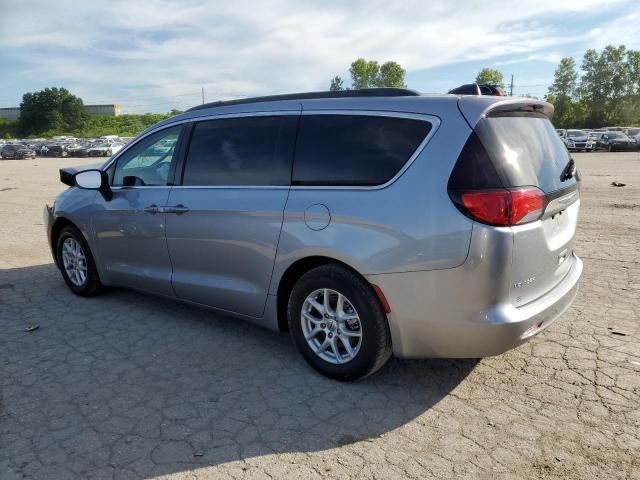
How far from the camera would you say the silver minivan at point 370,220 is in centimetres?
284

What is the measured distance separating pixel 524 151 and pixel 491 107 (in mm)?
338

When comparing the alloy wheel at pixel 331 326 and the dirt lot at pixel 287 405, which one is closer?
the dirt lot at pixel 287 405

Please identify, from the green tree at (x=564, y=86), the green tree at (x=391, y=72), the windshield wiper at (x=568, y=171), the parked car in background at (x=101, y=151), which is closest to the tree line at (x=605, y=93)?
the green tree at (x=564, y=86)

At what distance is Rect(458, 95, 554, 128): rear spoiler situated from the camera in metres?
2.93

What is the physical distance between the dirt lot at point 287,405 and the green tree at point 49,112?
402 ft

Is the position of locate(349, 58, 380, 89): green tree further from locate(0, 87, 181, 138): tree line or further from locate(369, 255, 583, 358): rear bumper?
locate(369, 255, 583, 358): rear bumper

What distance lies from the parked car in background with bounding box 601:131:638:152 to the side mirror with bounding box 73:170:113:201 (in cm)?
4211

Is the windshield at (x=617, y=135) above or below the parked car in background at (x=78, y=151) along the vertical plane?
above

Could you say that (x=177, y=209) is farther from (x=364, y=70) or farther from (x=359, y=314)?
(x=364, y=70)

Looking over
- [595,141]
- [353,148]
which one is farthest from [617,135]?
[353,148]

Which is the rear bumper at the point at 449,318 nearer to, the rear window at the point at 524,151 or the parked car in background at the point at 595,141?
the rear window at the point at 524,151

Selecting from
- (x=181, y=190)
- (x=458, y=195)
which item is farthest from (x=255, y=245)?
(x=458, y=195)

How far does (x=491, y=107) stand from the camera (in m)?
2.98

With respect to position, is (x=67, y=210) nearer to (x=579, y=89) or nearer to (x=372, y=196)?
(x=372, y=196)
